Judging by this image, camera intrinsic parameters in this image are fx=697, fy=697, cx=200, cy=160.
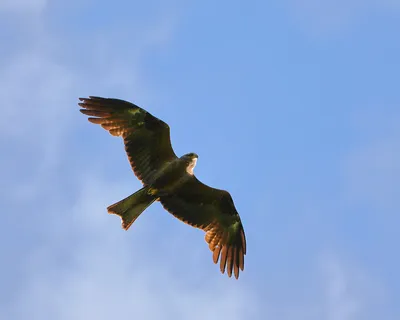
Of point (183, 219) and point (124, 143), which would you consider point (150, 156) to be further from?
point (183, 219)

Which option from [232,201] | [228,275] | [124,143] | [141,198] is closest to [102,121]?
[124,143]

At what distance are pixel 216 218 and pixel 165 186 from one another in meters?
1.62

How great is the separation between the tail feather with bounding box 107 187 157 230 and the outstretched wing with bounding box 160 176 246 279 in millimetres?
785

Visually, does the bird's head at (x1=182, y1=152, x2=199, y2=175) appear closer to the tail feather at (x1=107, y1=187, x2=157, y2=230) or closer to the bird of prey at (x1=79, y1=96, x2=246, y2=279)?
the bird of prey at (x1=79, y1=96, x2=246, y2=279)

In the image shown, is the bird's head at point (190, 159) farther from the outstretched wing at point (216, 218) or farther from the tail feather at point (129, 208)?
the tail feather at point (129, 208)

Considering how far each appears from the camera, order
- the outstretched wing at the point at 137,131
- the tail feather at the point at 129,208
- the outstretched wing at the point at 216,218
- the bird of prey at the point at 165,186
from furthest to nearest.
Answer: the outstretched wing at the point at 216,218, the outstretched wing at the point at 137,131, the bird of prey at the point at 165,186, the tail feather at the point at 129,208

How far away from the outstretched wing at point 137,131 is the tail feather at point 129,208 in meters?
0.43

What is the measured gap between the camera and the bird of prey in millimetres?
14492

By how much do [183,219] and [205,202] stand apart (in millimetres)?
610

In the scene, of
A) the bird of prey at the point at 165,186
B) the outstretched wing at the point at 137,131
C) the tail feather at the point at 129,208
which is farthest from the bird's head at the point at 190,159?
the tail feather at the point at 129,208

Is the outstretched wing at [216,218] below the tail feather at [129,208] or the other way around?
the other way around

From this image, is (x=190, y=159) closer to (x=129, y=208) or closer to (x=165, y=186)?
(x=165, y=186)

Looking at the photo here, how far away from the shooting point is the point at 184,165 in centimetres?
1450

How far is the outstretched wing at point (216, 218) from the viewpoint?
15.0 m
